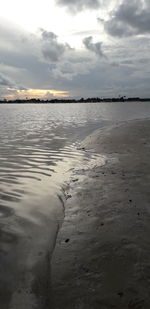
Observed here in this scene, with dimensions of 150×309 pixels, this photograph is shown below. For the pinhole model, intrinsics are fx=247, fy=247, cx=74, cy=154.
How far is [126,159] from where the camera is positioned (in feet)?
46.6

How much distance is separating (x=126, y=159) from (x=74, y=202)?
6.51m

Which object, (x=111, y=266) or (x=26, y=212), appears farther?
(x=26, y=212)

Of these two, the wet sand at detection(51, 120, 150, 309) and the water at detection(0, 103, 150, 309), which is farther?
the water at detection(0, 103, 150, 309)

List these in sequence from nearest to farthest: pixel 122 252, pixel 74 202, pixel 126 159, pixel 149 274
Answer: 1. pixel 149 274
2. pixel 122 252
3. pixel 74 202
4. pixel 126 159

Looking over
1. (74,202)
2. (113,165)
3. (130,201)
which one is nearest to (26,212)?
(74,202)

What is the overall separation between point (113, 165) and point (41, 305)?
372 inches

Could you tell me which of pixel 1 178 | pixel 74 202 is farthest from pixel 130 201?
pixel 1 178

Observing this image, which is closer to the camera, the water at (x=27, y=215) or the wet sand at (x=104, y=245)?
the wet sand at (x=104, y=245)

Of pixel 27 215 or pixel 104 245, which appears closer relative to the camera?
pixel 104 245

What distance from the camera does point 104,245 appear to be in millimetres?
5680

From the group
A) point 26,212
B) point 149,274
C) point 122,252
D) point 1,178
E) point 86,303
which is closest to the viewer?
point 86,303

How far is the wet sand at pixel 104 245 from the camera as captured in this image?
421 centimetres

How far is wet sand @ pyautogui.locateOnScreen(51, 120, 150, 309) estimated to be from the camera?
13.8 feet

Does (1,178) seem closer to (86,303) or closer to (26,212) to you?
(26,212)
